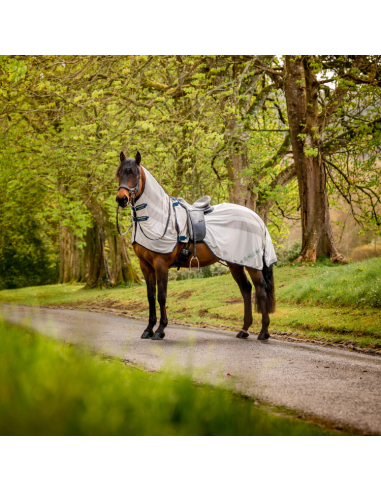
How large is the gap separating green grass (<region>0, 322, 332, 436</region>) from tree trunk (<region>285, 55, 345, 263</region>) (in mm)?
9637

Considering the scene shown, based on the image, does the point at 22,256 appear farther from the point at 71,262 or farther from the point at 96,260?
the point at 71,262

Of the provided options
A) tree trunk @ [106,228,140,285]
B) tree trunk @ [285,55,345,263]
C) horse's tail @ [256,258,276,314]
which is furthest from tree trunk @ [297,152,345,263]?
tree trunk @ [106,228,140,285]

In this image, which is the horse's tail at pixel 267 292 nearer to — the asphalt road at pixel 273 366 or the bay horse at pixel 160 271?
the bay horse at pixel 160 271

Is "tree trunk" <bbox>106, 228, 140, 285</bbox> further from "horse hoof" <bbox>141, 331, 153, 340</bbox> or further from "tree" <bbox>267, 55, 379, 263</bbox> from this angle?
"horse hoof" <bbox>141, 331, 153, 340</bbox>

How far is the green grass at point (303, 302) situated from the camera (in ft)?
24.3

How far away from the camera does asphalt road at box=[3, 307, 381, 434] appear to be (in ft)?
11.9

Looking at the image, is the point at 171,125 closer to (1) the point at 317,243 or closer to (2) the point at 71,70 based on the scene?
(2) the point at 71,70

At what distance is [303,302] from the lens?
9.38 metres

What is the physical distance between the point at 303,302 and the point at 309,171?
464 centimetres

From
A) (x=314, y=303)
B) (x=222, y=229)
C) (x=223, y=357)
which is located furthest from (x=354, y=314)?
(x=223, y=357)

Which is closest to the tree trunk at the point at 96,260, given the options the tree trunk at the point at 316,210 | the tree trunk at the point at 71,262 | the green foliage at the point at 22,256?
the green foliage at the point at 22,256

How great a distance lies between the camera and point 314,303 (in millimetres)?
9094

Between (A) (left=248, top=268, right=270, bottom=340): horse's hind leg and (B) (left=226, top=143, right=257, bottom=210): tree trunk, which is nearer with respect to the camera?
(A) (left=248, top=268, right=270, bottom=340): horse's hind leg

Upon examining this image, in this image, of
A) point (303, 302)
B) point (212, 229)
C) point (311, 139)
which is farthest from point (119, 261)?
point (212, 229)
